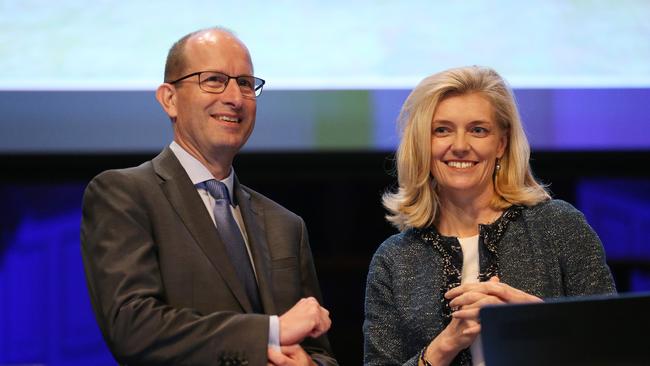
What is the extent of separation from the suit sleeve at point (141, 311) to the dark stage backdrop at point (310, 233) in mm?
1957

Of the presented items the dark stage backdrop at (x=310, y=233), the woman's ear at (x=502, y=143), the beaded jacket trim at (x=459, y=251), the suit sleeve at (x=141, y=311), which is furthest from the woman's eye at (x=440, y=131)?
the dark stage backdrop at (x=310, y=233)

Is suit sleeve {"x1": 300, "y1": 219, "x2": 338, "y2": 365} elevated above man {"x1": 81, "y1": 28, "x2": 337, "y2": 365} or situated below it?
below

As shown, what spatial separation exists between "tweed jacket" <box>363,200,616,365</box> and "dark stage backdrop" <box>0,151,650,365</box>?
1597mm

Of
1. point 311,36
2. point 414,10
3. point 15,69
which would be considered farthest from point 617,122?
point 15,69

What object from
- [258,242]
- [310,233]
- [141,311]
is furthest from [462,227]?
[310,233]

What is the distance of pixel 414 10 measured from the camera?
4094 millimetres

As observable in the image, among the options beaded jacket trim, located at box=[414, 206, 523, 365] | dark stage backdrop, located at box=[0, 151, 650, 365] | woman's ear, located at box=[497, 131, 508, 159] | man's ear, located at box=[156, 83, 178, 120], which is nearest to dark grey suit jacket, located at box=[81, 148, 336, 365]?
man's ear, located at box=[156, 83, 178, 120]

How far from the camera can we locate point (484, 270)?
2.70 m

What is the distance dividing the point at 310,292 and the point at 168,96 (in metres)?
0.75

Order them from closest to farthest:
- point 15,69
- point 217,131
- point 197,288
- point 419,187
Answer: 1. point 197,288
2. point 217,131
3. point 419,187
4. point 15,69

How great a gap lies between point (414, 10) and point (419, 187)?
144 centimetres

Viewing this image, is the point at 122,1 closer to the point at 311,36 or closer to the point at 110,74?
the point at 110,74

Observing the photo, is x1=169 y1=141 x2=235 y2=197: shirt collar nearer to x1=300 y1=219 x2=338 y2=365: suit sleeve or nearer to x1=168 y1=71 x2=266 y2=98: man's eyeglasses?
x1=168 y1=71 x2=266 y2=98: man's eyeglasses

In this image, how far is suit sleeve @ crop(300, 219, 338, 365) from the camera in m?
2.68
